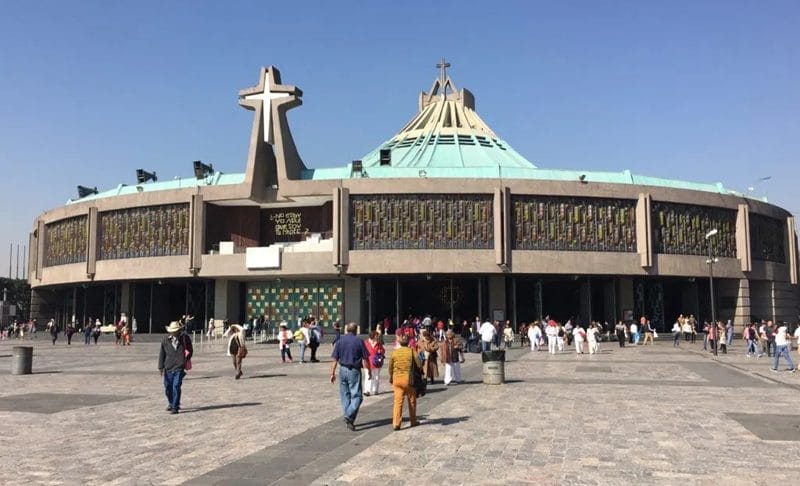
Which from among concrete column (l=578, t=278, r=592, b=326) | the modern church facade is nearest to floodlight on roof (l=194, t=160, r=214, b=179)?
the modern church facade

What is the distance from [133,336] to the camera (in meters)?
47.7

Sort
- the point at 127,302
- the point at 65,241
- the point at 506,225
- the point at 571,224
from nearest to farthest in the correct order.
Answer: the point at 506,225 → the point at 571,224 → the point at 127,302 → the point at 65,241

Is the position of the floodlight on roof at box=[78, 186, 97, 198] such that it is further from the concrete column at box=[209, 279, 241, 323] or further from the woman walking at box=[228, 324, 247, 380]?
the woman walking at box=[228, 324, 247, 380]

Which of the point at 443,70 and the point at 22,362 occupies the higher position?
the point at 443,70

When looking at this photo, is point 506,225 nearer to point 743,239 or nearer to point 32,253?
point 743,239

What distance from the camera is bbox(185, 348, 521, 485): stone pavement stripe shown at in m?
7.19

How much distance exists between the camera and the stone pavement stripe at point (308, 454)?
719 centimetres

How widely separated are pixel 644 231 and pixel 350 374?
126 ft

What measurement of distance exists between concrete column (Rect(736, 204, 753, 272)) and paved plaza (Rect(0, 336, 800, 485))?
33.6 meters

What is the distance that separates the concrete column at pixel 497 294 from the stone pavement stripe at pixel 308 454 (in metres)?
34.1

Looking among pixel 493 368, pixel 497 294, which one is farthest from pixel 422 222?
pixel 493 368

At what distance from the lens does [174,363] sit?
12086 millimetres

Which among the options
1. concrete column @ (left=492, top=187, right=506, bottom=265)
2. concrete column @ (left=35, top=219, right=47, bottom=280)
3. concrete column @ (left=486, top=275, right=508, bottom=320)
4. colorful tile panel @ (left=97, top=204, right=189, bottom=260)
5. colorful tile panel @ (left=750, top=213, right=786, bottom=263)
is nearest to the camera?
concrete column @ (left=492, top=187, right=506, bottom=265)

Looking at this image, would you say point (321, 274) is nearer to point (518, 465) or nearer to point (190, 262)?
point (190, 262)
